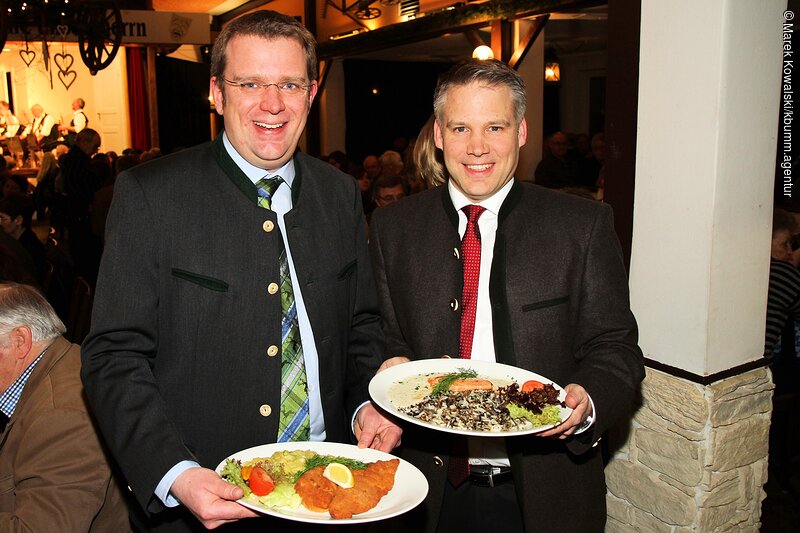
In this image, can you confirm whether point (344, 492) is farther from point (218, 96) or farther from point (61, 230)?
point (61, 230)

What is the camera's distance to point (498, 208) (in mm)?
1963

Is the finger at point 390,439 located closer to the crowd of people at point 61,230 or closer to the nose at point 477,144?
the nose at point 477,144

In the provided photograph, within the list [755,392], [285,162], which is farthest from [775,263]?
[285,162]

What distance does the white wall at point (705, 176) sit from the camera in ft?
8.11

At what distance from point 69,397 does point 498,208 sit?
135 centimetres

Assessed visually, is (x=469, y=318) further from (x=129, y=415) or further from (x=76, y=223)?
(x=76, y=223)

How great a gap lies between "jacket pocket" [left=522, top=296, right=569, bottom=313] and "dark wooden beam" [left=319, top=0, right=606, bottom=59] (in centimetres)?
447

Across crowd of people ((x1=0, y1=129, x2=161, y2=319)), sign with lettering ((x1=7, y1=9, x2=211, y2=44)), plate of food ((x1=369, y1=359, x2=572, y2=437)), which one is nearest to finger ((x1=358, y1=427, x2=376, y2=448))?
plate of food ((x1=369, y1=359, x2=572, y2=437))

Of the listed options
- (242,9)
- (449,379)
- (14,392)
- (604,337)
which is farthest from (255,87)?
(242,9)

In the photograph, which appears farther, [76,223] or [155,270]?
[76,223]

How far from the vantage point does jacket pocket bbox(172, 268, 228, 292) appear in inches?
66.1

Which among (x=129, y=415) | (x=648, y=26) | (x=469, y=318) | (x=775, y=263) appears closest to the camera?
(x=129, y=415)

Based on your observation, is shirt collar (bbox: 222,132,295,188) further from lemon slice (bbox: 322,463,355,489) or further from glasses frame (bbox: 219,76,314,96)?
lemon slice (bbox: 322,463,355,489)

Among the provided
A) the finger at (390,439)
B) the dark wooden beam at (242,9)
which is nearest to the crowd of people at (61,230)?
the finger at (390,439)
